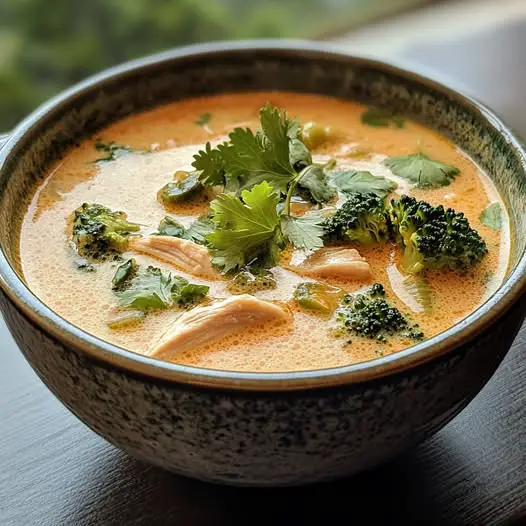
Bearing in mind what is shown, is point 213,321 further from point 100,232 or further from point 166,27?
point 166,27

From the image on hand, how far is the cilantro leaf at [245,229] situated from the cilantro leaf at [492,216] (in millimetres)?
366

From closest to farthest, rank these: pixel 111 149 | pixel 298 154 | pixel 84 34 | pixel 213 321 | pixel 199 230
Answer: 1. pixel 213 321
2. pixel 199 230
3. pixel 298 154
4. pixel 111 149
5. pixel 84 34

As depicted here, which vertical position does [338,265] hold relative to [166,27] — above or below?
below

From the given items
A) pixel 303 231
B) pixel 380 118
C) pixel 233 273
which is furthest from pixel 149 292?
pixel 380 118

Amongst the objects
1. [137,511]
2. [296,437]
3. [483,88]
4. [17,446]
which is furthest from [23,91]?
[296,437]

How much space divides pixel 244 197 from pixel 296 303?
18cm

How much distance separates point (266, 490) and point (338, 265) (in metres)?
0.33

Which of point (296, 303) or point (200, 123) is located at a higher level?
point (200, 123)

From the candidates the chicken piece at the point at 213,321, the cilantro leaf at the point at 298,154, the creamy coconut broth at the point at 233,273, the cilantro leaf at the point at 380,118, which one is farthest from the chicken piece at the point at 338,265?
the cilantro leaf at the point at 380,118

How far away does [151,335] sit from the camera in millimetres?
1236

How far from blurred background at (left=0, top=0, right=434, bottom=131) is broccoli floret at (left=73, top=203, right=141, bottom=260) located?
1604 millimetres

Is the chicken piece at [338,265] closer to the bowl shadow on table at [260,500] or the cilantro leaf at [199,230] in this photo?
the cilantro leaf at [199,230]

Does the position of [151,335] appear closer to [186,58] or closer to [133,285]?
[133,285]

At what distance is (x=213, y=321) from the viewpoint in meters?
1.21
